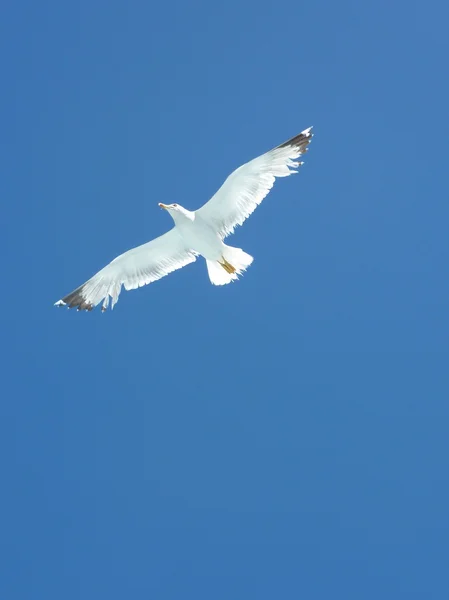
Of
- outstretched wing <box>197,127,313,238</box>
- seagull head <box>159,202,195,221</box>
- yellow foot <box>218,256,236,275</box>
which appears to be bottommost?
yellow foot <box>218,256,236,275</box>

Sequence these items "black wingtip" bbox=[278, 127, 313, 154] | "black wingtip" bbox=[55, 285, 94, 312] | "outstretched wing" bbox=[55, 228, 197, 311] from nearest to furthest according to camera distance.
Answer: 1. "black wingtip" bbox=[278, 127, 313, 154]
2. "outstretched wing" bbox=[55, 228, 197, 311]
3. "black wingtip" bbox=[55, 285, 94, 312]

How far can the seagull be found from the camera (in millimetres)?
13000

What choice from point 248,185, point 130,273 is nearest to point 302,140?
point 248,185

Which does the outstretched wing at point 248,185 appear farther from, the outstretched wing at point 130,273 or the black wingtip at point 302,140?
the outstretched wing at point 130,273

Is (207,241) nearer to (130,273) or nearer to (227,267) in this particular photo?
(227,267)

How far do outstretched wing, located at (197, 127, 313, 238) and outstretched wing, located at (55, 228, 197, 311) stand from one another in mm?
903

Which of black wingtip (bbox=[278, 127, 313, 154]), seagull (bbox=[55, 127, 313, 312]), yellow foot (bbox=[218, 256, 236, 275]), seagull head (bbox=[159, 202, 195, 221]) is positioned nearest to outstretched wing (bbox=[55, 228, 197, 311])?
seagull (bbox=[55, 127, 313, 312])

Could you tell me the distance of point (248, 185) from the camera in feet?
43.3

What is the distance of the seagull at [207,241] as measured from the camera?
13000 mm

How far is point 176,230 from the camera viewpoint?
45.6 ft

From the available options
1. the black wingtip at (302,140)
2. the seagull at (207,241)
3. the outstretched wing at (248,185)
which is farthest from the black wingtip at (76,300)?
the black wingtip at (302,140)

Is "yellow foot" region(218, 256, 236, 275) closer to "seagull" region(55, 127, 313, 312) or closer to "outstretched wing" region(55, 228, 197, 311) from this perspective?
"seagull" region(55, 127, 313, 312)

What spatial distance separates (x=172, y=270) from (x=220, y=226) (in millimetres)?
1226

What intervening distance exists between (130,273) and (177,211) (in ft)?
4.56
